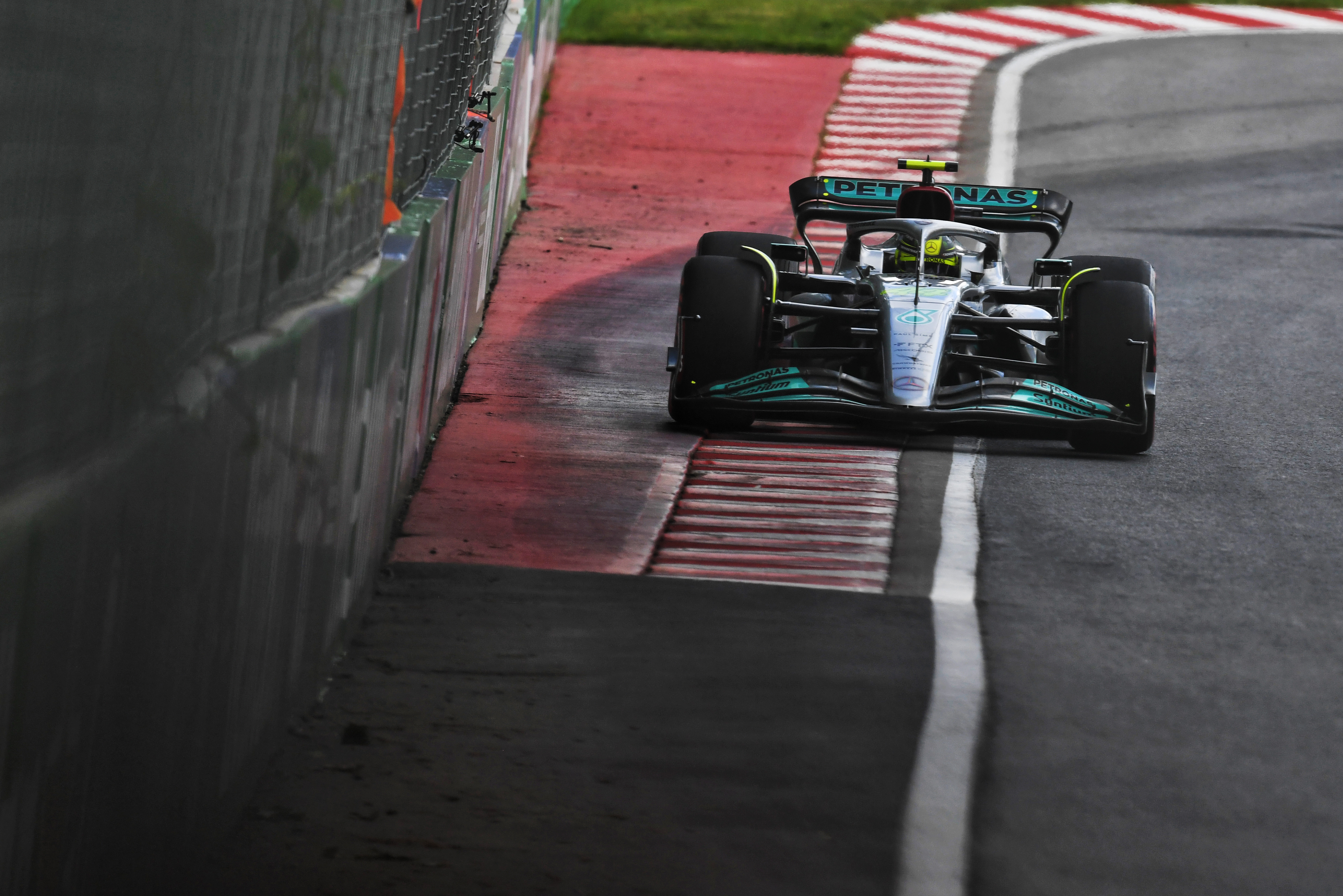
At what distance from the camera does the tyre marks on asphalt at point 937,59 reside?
17.3 metres

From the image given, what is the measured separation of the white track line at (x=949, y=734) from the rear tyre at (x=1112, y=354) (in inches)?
55.2

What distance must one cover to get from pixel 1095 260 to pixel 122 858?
7170 millimetres

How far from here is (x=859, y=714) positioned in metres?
5.18

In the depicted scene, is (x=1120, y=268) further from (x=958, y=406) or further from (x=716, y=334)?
(x=716, y=334)

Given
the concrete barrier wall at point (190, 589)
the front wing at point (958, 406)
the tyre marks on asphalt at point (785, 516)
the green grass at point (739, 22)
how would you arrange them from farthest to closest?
1. the green grass at point (739, 22)
2. the front wing at point (958, 406)
3. the tyre marks on asphalt at point (785, 516)
4. the concrete barrier wall at point (190, 589)

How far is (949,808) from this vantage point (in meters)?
4.54

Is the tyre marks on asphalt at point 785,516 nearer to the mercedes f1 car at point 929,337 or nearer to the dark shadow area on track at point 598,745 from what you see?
the mercedes f1 car at point 929,337

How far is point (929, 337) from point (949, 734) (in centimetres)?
383

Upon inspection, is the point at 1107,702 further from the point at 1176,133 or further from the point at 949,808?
the point at 1176,133

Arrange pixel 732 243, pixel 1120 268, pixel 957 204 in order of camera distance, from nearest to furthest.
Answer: pixel 1120 268
pixel 957 204
pixel 732 243

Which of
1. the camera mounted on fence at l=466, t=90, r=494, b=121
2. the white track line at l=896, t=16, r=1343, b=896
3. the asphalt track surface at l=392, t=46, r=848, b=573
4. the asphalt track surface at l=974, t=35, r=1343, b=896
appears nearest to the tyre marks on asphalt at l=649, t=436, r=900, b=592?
the asphalt track surface at l=392, t=46, r=848, b=573

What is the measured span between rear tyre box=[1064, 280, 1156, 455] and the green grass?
13137mm

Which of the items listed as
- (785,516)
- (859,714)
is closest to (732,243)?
(785,516)

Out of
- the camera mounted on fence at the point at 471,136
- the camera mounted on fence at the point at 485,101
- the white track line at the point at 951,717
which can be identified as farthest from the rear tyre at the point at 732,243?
the white track line at the point at 951,717
